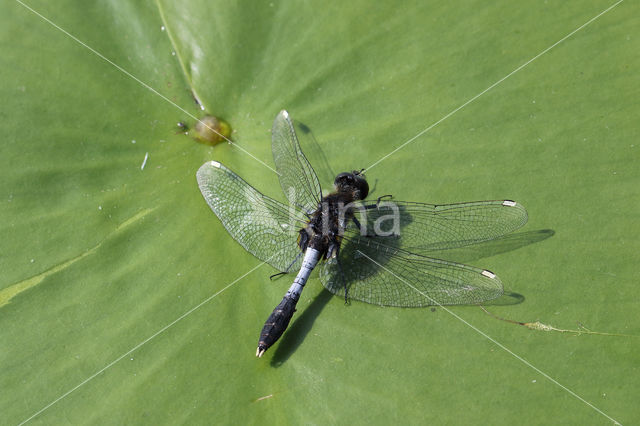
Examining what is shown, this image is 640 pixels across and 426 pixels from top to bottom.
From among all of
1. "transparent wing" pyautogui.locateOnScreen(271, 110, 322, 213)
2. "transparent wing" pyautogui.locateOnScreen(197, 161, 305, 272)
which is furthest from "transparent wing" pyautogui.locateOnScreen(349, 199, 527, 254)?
"transparent wing" pyautogui.locateOnScreen(197, 161, 305, 272)

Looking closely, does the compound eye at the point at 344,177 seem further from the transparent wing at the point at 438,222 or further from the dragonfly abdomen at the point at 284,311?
the dragonfly abdomen at the point at 284,311

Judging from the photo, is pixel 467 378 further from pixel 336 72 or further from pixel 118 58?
pixel 118 58

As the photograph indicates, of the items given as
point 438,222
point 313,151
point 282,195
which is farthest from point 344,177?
point 438,222

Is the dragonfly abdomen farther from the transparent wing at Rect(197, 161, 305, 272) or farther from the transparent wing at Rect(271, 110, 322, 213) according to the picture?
the transparent wing at Rect(271, 110, 322, 213)

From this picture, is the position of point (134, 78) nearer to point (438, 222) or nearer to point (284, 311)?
point (284, 311)

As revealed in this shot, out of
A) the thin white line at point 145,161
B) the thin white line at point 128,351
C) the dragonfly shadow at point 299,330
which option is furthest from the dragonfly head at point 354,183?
the thin white line at point 145,161

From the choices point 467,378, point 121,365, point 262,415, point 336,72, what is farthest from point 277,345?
point 336,72
